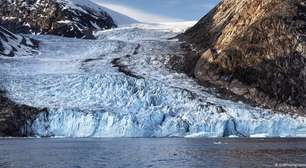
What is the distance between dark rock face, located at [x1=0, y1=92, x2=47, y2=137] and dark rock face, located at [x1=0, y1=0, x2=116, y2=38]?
54.9 m

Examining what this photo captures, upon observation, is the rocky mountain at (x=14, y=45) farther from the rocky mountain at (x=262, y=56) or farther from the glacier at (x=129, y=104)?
the rocky mountain at (x=262, y=56)

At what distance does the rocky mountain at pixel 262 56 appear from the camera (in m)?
75.0

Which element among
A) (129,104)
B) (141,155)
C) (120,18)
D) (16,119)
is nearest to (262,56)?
(129,104)

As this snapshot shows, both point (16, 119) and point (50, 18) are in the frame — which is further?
point (50, 18)

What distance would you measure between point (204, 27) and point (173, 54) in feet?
54.2

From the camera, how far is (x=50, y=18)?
4926 inches

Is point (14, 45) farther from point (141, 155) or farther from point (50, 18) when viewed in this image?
point (141, 155)

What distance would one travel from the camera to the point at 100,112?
61906 millimetres

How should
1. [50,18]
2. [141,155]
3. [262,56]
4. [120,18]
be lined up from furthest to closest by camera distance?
1. [120,18]
2. [50,18]
3. [262,56]
4. [141,155]

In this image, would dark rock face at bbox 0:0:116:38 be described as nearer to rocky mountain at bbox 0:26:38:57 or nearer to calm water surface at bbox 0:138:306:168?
rocky mountain at bbox 0:26:38:57

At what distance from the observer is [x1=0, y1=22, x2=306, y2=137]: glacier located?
6203 cm

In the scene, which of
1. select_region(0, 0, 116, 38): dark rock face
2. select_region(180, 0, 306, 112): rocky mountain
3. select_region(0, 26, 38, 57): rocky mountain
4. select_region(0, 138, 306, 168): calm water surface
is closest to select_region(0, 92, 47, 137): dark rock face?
select_region(0, 138, 306, 168): calm water surface

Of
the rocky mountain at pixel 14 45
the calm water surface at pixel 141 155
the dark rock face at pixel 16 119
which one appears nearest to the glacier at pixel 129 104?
the dark rock face at pixel 16 119

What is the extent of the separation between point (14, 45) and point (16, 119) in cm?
3273
